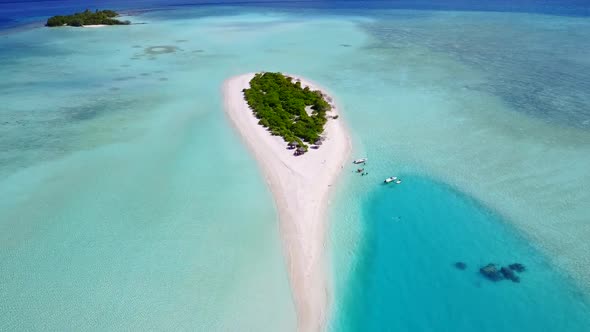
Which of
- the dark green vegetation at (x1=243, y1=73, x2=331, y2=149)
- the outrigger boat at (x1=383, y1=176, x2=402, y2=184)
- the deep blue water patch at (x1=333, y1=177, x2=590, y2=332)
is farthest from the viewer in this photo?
the dark green vegetation at (x1=243, y1=73, x2=331, y2=149)

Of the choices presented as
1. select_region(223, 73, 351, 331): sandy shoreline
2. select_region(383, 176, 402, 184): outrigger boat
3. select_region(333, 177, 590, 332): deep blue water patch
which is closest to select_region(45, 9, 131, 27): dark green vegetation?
select_region(223, 73, 351, 331): sandy shoreline

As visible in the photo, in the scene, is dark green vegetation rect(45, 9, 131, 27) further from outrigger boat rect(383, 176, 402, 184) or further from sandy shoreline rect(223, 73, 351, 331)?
outrigger boat rect(383, 176, 402, 184)

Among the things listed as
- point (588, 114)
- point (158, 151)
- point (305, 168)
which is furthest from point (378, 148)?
point (588, 114)

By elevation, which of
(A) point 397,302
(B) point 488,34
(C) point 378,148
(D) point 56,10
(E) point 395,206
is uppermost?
(D) point 56,10

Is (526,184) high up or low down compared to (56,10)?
down

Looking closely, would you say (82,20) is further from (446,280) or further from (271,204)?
(446,280)

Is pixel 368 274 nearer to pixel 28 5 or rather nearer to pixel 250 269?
pixel 250 269
